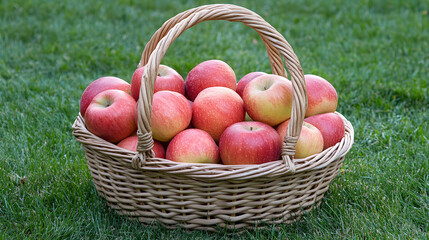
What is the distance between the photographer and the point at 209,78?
227 cm

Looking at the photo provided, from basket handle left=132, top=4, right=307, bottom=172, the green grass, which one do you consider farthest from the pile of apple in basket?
the green grass

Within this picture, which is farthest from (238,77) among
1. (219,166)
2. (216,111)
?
(219,166)

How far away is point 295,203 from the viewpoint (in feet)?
6.44

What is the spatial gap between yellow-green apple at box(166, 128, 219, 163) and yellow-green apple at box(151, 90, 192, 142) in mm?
50

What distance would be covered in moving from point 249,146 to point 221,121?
0.83 ft

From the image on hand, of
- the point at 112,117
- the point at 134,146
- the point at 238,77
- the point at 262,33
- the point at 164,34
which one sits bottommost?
the point at 238,77

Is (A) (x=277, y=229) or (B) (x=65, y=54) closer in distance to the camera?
(A) (x=277, y=229)

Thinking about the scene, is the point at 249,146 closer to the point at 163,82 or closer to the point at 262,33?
the point at 262,33

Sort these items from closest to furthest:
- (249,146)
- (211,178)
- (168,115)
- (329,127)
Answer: (211,178), (249,146), (168,115), (329,127)

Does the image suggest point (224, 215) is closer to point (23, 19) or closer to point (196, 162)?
point (196, 162)

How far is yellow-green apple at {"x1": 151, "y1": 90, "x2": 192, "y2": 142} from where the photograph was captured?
1966mm

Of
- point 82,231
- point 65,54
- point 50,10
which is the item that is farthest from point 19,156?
point 50,10

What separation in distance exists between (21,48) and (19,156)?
215 cm

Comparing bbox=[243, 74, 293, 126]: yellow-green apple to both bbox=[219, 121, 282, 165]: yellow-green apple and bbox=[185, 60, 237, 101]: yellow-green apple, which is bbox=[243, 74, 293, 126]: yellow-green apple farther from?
bbox=[185, 60, 237, 101]: yellow-green apple
